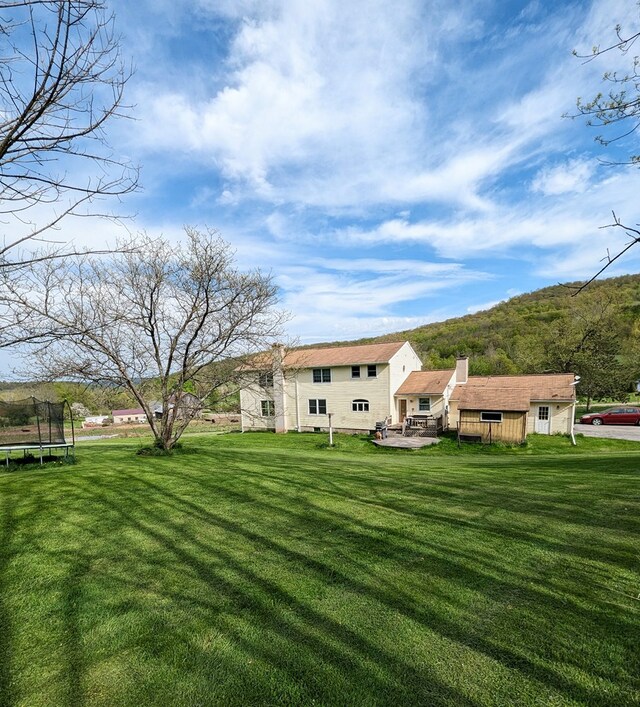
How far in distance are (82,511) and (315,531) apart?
10.8 feet

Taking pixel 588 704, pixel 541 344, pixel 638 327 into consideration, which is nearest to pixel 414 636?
pixel 588 704

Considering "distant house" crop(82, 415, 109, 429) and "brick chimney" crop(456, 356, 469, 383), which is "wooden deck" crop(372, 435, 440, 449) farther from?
"distant house" crop(82, 415, 109, 429)

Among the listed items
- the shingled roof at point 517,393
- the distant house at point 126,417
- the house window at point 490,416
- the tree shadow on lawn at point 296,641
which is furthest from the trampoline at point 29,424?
the distant house at point 126,417

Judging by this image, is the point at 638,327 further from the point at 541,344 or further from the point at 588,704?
the point at 588,704

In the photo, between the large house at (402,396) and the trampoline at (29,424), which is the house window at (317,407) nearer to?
the large house at (402,396)

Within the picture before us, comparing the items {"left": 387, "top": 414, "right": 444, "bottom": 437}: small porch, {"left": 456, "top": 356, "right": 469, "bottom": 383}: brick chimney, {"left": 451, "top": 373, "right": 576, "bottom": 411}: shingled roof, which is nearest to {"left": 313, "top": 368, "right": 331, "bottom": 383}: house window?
{"left": 387, "top": 414, "right": 444, "bottom": 437}: small porch

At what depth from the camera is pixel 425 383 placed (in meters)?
23.2

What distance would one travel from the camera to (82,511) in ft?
16.3

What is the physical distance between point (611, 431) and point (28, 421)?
28.0 m

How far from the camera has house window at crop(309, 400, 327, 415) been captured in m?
25.3

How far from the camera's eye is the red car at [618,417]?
76.7 feet

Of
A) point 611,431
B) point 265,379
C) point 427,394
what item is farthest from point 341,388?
point 611,431

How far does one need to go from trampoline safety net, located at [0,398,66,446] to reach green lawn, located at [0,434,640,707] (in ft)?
18.8

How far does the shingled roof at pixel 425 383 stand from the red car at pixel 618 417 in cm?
1067
